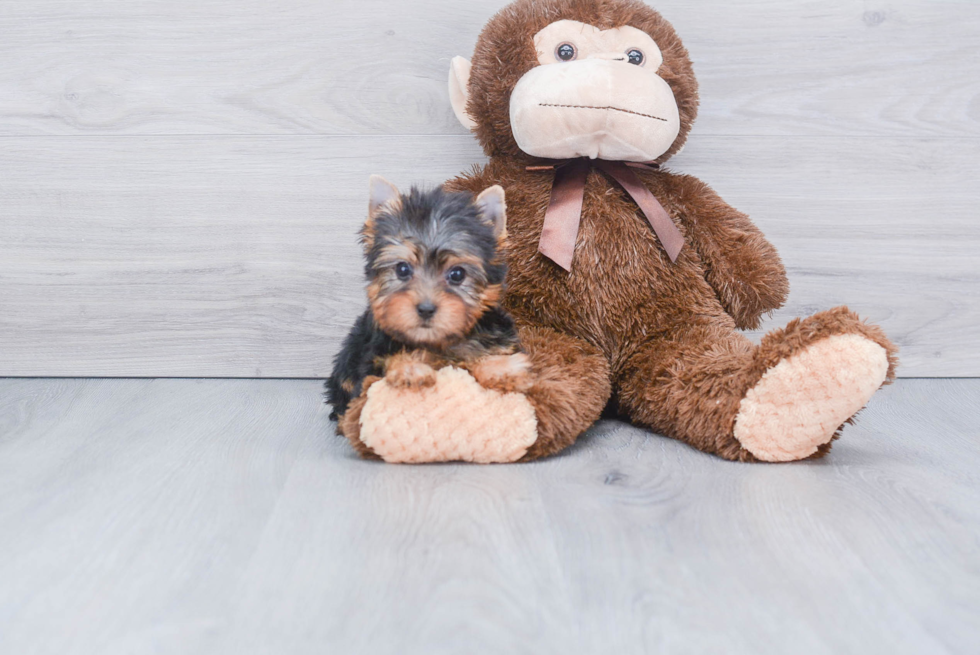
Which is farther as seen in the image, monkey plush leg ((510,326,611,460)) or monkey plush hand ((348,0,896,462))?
monkey plush hand ((348,0,896,462))

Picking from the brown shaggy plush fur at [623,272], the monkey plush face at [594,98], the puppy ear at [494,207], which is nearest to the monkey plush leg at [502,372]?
the brown shaggy plush fur at [623,272]

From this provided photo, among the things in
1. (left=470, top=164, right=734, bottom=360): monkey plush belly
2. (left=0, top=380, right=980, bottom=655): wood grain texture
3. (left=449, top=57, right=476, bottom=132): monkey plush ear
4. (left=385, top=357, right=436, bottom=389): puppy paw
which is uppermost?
(left=449, top=57, right=476, bottom=132): monkey plush ear

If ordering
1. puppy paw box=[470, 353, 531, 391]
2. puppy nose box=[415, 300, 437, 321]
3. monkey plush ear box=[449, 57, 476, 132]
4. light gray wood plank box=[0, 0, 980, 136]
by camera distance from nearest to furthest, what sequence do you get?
puppy nose box=[415, 300, 437, 321] → puppy paw box=[470, 353, 531, 391] → monkey plush ear box=[449, 57, 476, 132] → light gray wood plank box=[0, 0, 980, 136]

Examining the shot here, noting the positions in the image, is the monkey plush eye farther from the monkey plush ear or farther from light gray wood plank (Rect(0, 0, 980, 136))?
light gray wood plank (Rect(0, 0, 980, 136))

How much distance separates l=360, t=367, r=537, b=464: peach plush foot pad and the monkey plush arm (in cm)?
59

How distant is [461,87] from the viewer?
178 centimetres

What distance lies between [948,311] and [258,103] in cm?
197

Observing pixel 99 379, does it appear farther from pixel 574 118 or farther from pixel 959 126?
pixel 959 126

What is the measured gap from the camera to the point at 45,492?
49.8 inches

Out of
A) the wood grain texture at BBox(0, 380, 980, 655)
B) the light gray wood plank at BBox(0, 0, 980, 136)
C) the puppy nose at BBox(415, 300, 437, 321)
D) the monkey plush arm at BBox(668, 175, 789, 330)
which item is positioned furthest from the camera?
the light gray wood plank at BBox(0, 0, 980, 136)

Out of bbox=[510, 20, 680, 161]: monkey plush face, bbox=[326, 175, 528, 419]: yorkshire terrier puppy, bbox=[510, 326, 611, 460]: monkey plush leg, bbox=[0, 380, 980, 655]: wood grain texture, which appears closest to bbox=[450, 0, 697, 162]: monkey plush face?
bbox=[510, 20, 680, 161]: monkey plush face

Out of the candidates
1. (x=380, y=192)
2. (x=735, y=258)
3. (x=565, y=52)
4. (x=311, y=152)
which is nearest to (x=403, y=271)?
(x=380, y=192)

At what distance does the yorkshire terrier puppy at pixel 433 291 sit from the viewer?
1.30 meters

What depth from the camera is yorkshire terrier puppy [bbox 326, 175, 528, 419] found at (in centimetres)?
130
